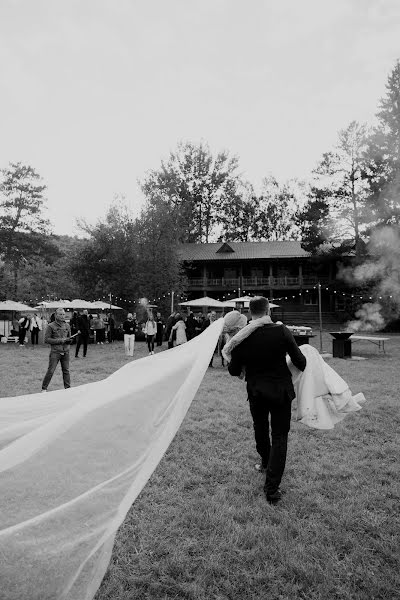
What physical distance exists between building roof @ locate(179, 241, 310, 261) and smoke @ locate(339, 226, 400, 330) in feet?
39.5

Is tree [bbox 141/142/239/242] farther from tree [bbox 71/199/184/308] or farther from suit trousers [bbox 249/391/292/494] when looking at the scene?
suit trousers [bbox 249/391/292/494]

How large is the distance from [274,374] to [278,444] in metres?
0.65

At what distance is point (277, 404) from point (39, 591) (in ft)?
7.79

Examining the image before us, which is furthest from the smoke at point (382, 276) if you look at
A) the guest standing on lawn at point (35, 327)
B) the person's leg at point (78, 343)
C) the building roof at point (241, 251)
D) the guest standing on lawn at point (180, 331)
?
the guest standing on lawn at point (35, 327)

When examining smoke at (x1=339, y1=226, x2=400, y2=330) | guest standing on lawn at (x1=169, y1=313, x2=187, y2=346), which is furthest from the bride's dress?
smoke at (x1=339, y1=226, x2=400, y2=330)

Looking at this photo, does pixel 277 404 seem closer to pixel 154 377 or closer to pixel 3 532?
pixel 154 377

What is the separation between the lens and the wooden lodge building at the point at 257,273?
44.4 metres

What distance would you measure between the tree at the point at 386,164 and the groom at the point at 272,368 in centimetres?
3117

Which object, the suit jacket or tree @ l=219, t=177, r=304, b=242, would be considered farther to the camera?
tree @ l=219, t=177, r=304, b=242

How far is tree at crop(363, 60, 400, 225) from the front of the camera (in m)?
31.6

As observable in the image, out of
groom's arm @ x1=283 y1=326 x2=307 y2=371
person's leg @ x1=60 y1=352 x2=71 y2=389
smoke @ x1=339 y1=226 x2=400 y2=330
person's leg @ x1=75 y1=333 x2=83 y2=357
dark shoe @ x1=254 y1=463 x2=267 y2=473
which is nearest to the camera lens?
groom's arm @ x1=283 y1=326 x2=307 y2=371

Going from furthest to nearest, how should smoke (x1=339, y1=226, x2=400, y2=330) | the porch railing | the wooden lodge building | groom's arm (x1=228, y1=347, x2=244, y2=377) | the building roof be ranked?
the building roof
the porch railing
the wooden lodge building
smoke (x1=339, y1=226, x2=400, y2=330)
groom's arm (x1=228, y1=347, x2=244, y2=377)

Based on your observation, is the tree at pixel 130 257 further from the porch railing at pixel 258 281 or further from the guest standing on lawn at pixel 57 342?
the guest standing on lawn at pixel 57 342

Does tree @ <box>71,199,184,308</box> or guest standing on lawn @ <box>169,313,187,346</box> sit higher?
tree @ <box>71,199,184,308</box>
